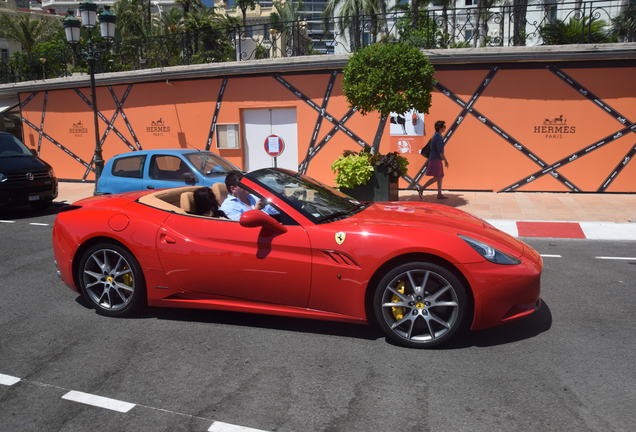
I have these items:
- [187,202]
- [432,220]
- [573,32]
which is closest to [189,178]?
[187,202]

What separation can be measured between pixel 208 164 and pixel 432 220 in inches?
245

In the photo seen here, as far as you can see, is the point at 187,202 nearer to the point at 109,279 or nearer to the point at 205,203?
the point at 205,203

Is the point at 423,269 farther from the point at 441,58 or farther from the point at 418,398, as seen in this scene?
the point at 441,58

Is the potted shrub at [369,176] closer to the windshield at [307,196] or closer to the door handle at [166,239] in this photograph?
the windshield at [307,196]

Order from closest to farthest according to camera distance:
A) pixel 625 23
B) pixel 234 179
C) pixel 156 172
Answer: pixel 234 179 → pixel 156 172 → pixel 625 23

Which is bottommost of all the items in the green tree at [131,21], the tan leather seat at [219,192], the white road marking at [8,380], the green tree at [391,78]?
the white road marking at [8,380]

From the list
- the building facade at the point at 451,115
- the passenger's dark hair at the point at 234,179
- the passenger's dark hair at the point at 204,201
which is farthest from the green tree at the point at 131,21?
the passenger's dark hair at the point at 234,179

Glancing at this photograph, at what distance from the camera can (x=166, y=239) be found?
15.8ft

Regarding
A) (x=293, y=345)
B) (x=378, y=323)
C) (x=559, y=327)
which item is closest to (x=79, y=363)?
(x=293, y=345)

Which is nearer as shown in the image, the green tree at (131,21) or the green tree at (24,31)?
the green tree at (24,31)

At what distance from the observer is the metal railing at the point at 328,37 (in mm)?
14195

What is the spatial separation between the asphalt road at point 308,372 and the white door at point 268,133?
35.9 ft

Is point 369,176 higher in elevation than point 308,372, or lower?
higher

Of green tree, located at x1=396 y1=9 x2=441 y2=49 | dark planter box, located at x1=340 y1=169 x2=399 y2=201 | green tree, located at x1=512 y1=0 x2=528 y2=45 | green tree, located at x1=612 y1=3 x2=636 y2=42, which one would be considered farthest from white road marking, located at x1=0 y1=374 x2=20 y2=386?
green tree, located at x1=612 y1=3 x2=636 y2=42
